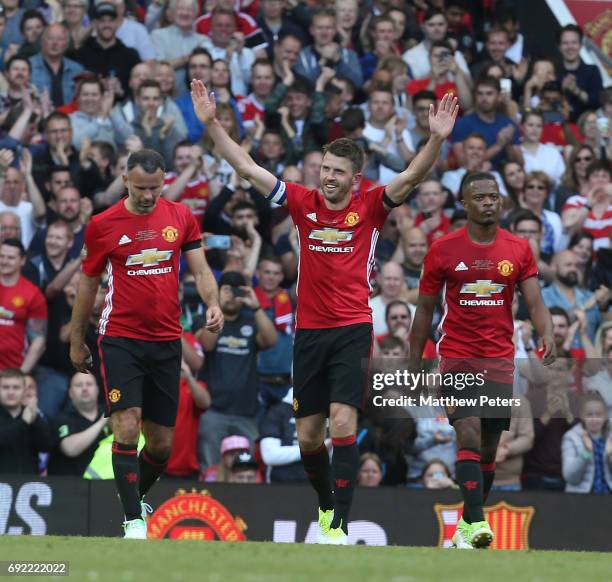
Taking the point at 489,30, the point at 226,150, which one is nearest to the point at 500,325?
the point at 226,150

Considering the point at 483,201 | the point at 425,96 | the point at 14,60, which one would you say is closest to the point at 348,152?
the point at 483,201

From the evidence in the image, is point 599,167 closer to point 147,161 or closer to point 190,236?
point 190,236

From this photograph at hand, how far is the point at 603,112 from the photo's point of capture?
64.6 ft

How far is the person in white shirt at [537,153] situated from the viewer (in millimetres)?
18109

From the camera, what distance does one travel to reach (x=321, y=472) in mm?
10422

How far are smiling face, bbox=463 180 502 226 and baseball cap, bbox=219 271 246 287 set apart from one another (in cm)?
400

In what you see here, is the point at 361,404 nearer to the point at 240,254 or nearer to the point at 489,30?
the point at 240,254

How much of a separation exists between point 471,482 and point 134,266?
2.71 meters

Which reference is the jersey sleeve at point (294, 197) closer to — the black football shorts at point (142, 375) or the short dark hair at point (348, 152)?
the short dark hair at point (348, 152)

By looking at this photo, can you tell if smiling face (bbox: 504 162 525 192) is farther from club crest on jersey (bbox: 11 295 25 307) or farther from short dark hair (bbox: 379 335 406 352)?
club crest on jersey (bbox: 11 295 25 307)

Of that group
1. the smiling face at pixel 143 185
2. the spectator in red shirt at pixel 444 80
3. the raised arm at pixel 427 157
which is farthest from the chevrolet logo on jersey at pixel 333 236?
the spectator in red shirt at pixel 444 80

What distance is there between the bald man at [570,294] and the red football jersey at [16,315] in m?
5.29

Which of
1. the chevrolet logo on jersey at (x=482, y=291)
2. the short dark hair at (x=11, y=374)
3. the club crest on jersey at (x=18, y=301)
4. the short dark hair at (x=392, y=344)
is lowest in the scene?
the short dark hair at (x=11, y=374)

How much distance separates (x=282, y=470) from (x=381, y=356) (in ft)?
4.73
